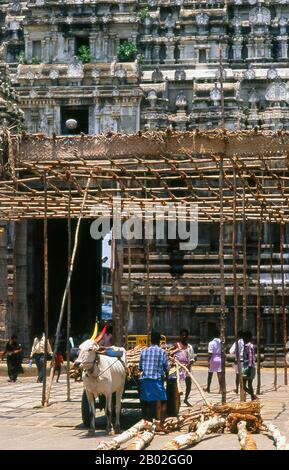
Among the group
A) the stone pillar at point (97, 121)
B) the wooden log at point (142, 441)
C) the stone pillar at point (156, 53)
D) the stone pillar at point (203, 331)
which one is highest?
the stone pillar at point (156, 53)

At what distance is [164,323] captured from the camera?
127 ft

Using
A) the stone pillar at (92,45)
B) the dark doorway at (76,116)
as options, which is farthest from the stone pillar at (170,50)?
the dark doorway at (76,116)

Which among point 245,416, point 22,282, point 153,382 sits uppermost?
point 22,282

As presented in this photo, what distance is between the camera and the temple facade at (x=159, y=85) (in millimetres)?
38812

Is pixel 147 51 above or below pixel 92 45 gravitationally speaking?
above

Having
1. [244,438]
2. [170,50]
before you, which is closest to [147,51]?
[170,50]

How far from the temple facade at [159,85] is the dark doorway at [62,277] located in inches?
22.2

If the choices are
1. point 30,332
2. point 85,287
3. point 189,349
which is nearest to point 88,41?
point 85,287

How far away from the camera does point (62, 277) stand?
47.6 metres

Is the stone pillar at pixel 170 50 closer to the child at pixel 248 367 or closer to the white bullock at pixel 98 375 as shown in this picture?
the child at pixel 248 367

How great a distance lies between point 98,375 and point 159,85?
3021cm

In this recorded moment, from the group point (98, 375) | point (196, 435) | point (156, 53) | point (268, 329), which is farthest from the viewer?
point (156, 53)

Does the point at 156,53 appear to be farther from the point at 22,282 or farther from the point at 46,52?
the point at 22,282
